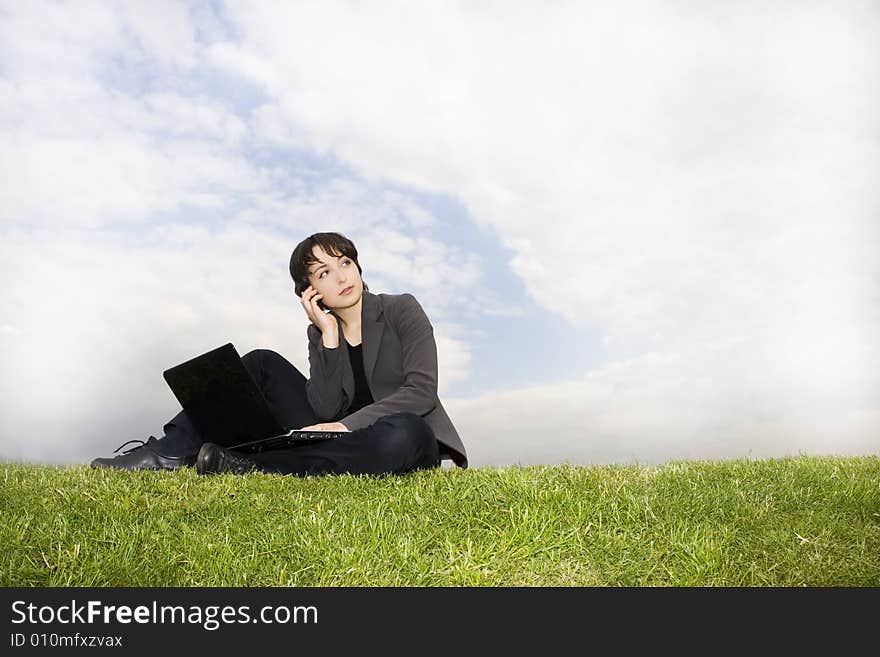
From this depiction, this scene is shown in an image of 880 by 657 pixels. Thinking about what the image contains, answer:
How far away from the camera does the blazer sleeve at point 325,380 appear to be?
7066 millimetres

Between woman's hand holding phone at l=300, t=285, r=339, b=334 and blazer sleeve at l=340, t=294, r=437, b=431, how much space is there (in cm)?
61

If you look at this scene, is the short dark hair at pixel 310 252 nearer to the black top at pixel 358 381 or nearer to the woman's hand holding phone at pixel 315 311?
the woman's hand holding phone at pixel 315 311

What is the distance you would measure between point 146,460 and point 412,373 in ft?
8.48

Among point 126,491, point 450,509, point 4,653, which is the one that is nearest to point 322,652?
point 4,653

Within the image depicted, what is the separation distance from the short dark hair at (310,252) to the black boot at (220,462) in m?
1.54

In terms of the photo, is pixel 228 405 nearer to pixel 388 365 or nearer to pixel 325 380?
pixel 325 380

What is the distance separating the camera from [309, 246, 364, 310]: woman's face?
22.6 feet

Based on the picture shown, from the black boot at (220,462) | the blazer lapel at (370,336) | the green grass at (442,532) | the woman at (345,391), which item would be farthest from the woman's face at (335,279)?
the green grass at (442,532)

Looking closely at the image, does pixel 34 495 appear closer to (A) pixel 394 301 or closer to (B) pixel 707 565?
(A) pixel 394 301

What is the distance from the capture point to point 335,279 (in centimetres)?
692

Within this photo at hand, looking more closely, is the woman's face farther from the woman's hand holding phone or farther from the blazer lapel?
the blazer lapel

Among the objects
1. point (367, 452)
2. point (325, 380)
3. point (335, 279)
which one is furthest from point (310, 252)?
point (367, 452)

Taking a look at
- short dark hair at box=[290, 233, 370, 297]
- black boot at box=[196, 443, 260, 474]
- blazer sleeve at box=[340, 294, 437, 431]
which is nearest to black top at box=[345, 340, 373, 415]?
blazer sleeve at box=[340, 294, 437, 431]

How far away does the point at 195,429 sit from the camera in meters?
7.18
